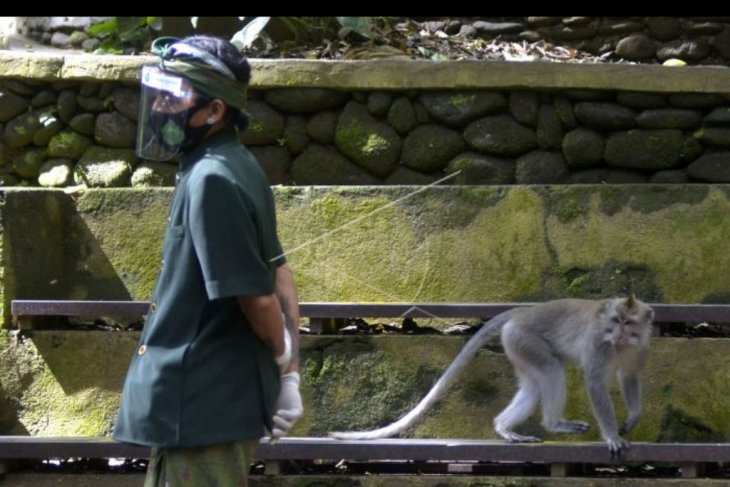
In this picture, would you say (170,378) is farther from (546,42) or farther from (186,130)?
(546,42)

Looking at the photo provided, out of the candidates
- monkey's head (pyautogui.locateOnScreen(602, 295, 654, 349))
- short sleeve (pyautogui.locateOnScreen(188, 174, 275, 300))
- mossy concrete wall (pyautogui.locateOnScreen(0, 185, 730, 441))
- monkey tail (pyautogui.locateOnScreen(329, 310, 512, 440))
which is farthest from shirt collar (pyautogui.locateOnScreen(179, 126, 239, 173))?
monkey's head (pyautogui.locateOnScreen(602, 295, 654, 349))

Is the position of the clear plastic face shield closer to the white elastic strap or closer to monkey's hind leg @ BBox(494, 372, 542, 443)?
the white elastic strap

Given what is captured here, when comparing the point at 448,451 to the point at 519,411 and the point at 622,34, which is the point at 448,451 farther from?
the point at 622,34

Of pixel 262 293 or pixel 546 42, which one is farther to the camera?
pixel 546 42

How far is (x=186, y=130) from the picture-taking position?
13.3 ft

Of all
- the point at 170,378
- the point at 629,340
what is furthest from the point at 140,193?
the point at 170,378

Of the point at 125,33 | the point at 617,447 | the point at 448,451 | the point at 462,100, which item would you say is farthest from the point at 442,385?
the point at 125,33

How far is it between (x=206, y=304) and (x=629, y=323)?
2.99 metres

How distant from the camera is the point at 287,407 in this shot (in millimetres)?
4133

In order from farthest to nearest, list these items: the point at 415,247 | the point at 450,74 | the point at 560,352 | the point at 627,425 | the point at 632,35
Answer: the point at 632,35 < the point at 450,74 < the point at 415,247 < the point at 560,352 < the point at 627,425

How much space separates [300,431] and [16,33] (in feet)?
15.4

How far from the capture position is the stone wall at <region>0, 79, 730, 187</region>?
750cm

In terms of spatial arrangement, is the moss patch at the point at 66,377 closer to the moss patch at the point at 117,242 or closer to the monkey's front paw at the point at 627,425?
the moss patch at the point at 117,242

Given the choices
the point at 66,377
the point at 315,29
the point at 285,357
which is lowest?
the point at 66,377
